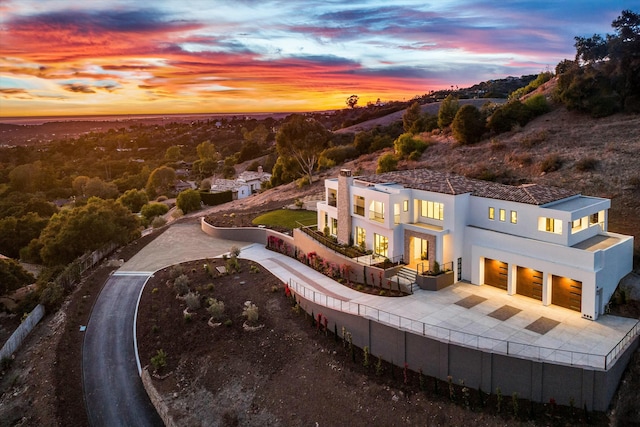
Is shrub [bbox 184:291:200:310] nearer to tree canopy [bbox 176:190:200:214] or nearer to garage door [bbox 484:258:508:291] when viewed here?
garage door [bbox 484:258:508:291]

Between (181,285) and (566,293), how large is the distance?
20569 millimetres

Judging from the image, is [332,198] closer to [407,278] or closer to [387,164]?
[407,278]

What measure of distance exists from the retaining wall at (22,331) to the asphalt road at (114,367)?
292cm

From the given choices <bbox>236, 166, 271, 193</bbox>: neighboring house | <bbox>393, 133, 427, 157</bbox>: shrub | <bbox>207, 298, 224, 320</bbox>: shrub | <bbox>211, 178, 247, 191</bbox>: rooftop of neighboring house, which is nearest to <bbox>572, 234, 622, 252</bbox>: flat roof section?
<bbox>207, 298, 224, 320</bbox>: shrub

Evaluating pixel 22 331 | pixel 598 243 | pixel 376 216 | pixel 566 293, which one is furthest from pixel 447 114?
pixel 22 331

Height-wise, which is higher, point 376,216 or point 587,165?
point 587,165

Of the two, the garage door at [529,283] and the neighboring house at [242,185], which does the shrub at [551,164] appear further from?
the neighboring house at [242,185]

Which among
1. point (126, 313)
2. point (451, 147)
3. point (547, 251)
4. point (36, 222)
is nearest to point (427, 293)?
point (547, 251)

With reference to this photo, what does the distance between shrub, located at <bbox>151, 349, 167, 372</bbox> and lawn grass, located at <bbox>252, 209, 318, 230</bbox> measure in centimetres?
1756

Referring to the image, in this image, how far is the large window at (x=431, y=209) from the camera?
25.9m

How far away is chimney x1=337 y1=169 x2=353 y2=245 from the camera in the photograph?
98.5 feet

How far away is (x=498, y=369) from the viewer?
1711 centimetres

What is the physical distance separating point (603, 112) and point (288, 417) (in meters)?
46.1

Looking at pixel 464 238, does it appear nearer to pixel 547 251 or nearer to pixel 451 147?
pixel 547 251
